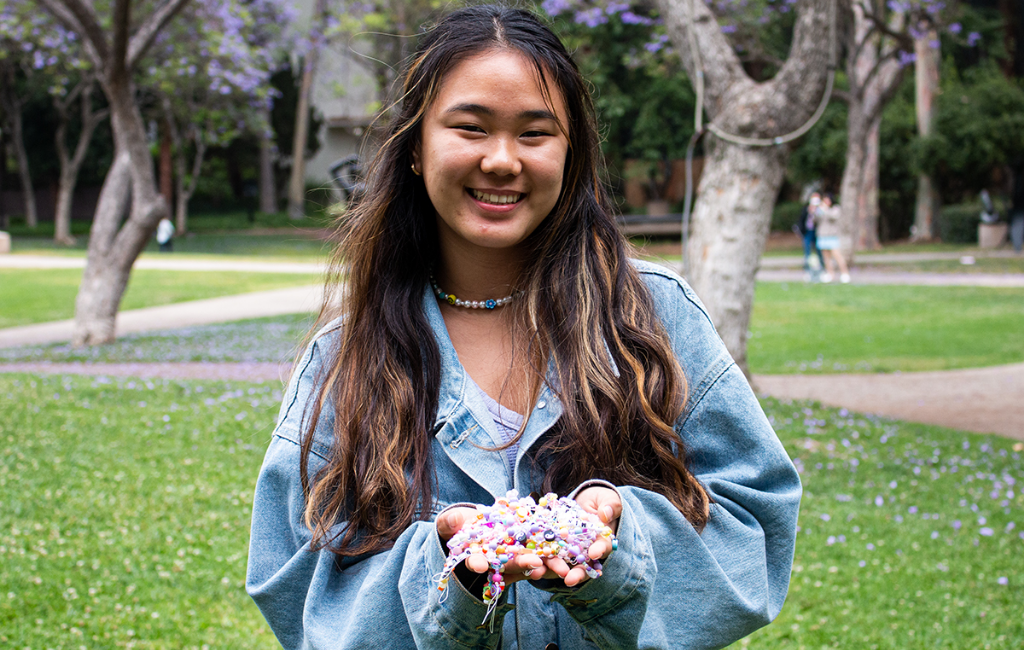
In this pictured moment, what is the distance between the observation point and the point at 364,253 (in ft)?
6.16

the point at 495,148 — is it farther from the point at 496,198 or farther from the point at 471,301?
the point at 471,301

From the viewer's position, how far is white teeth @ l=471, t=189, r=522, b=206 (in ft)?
5.54

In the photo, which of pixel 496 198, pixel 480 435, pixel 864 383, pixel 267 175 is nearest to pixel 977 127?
pixel 864 383

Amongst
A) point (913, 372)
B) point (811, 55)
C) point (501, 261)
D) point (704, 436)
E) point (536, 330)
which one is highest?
point (811, 55)

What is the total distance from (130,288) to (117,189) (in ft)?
22.8

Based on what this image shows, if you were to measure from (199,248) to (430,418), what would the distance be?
28.3 m

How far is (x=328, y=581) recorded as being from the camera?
5.26 ft

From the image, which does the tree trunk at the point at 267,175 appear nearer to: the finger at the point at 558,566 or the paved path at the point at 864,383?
the paved path at the point at 864,383

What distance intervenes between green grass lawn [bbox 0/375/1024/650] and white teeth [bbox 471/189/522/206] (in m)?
2.53

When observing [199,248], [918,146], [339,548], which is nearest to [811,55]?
[339,548]

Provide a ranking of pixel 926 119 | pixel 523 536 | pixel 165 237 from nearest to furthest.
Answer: pixel 523 536 → pixel 926 119 → pixel 165 237

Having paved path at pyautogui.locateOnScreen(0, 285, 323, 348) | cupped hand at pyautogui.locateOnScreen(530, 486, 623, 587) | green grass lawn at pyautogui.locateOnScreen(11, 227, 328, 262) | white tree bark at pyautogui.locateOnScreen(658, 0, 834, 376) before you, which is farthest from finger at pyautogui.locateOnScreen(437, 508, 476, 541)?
green grass lawn at pyautogui.locateOnScreen(11, 227, 328, 262)

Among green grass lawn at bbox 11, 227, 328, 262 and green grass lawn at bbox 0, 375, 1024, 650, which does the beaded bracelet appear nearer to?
green grass lawn at bbox 0, 375, 1024, 650

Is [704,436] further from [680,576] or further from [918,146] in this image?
[918,146]
